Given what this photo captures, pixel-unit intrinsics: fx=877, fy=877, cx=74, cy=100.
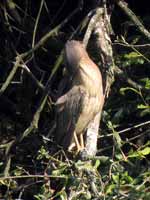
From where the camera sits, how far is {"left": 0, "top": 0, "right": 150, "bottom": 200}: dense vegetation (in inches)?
168

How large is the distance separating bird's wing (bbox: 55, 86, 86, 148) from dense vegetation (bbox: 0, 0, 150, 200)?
8cm

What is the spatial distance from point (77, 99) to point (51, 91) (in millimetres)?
555

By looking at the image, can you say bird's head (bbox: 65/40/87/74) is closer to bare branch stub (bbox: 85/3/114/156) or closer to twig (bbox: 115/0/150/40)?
bare branch stub (bbox: 85/3/114/156)

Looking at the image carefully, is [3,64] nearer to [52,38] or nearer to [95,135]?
[52,38]

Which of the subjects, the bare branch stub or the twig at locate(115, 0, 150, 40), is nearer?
the bare branch stub

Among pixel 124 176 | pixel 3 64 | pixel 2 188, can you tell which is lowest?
pixel 2 188

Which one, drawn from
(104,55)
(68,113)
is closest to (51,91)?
(68,113)

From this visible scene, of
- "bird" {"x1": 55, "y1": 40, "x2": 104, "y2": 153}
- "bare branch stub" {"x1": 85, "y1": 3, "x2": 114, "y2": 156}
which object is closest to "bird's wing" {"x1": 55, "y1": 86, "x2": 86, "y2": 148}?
"bird" {"x1": 55, "y1": 40, "x2": 104, "y2": 153}

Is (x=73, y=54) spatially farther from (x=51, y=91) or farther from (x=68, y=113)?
(x=51, y=91)

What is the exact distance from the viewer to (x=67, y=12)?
5066 millimetres

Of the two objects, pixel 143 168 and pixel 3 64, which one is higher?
pixel 3 64

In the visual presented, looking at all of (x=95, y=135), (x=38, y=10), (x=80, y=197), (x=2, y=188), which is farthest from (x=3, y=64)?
(x=80, y=197)

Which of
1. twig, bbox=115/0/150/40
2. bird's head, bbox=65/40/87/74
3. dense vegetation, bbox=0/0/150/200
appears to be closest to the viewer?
bird's head, bbox=65/40/87/74

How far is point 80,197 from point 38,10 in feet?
5.00
